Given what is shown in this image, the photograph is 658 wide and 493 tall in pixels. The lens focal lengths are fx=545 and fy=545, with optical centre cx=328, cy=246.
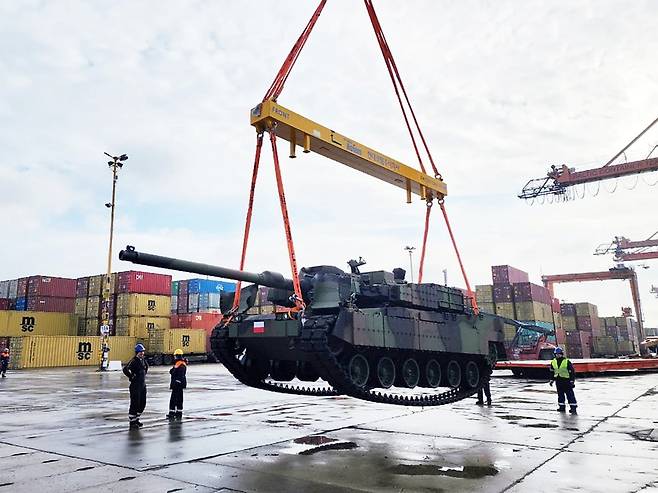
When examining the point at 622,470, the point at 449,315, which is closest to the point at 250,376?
the point at 449,315

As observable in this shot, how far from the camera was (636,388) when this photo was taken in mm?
18062

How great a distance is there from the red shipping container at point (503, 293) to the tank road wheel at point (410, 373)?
32.8 metres

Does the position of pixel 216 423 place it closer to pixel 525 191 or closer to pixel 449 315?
pixel 449 315

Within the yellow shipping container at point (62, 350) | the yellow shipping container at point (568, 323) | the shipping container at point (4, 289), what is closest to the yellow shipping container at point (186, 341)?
the yellow shipping container at point (62, 350)

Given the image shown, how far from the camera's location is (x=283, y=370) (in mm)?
11133

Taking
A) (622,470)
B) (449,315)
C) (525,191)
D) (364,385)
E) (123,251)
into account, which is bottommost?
(622,470)

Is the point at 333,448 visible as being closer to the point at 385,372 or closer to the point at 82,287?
the point at 385,372

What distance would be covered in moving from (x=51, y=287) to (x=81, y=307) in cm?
303

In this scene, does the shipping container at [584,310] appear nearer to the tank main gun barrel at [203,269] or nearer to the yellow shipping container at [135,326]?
the yellow shipping container at [135,326]

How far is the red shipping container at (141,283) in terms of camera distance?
41781mm

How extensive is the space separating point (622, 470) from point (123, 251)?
7.28 metres

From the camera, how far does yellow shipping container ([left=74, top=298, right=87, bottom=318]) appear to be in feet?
143

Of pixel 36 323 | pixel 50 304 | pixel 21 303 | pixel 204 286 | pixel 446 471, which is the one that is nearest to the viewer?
pixel 446 471

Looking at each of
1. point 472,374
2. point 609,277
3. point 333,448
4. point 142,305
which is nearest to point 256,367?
point 333,448
